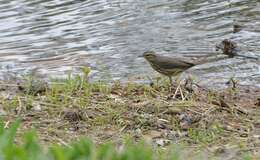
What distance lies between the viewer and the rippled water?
31.5 ft

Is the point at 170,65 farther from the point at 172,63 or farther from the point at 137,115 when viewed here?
the point at 137,115

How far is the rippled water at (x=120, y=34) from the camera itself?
9602 mm

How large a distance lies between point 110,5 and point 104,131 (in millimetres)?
7363

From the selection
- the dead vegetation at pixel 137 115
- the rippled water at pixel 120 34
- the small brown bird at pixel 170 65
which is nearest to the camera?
the dead vegetation at pixel 137 115

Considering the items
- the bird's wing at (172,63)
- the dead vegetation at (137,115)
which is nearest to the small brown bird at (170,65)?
the bird's wing at (172,63)

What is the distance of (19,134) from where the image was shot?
5.65m

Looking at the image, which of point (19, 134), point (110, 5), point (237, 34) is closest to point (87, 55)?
point (237, 34)

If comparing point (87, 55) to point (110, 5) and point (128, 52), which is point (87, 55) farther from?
point (110, 5)

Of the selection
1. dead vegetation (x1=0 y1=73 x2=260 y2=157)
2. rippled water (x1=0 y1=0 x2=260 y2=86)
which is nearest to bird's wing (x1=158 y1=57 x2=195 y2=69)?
dead vegetation (x1=0 y1=73 x2=260 y2=157)

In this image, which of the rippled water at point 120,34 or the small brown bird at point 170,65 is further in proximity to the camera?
the rippled water at point 120,34

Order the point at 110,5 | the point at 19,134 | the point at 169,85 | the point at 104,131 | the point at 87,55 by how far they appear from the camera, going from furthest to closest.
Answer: the point at 110,5
the point at 87,55
the point at 169,85
the point at 104,131
the point at 19,134

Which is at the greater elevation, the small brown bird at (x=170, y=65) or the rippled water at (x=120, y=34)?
the small brown bird at (x=170, y=65)

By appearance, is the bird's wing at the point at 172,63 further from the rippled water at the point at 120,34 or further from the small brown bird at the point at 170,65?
the rippled water at the point at 120,34

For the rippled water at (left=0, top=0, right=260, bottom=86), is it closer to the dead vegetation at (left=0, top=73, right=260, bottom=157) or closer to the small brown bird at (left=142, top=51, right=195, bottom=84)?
the small brown bird at (left=142, top=51, right=195, bottom=84)
